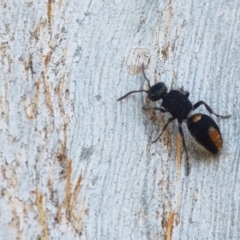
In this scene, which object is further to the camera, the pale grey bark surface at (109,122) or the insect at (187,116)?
the insect at (187,116)

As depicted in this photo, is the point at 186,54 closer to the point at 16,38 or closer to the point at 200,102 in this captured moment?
the point at 200,102

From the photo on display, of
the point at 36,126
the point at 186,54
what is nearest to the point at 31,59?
the point at 36,126

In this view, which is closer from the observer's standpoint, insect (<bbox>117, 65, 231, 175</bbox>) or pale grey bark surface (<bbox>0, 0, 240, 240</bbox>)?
pale grey bark surface (<bbox>0, 0, 240, 240</bbox>)

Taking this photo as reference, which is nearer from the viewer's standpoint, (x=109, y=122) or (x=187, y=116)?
(x=109, y=122)
